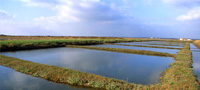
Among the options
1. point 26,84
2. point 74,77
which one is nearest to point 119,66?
point 74,77

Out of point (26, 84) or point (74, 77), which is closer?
point (26, 84)

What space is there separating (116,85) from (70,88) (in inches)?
87.4

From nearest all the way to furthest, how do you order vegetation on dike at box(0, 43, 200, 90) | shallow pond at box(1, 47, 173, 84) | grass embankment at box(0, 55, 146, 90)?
vegetation on dike at box(0, 43, 200, 90) → grass embankment at box(0, 55, 146, 90) → shallow pond at box(1, 47, 173, 84)

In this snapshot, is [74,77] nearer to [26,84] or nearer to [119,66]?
[26,84]

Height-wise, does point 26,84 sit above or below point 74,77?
below

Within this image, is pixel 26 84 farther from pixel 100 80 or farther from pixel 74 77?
pixel 100 80

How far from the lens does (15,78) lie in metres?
7.37

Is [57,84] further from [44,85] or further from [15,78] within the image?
[15,78]

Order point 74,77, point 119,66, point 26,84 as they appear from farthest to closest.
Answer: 1. point 119,66
2. point 74,77
3. point 26,84

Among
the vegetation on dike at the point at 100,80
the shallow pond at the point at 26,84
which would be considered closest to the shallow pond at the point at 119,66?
the vegetation on dike at the point at 100,80

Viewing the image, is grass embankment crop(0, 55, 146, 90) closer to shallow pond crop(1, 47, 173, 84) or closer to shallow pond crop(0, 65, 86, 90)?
shallow pond crop(0, 65, 86, 90)

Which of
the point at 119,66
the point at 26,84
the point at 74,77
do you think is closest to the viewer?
the point at 26,84

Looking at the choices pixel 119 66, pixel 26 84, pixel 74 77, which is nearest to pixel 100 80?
pixel 74 77

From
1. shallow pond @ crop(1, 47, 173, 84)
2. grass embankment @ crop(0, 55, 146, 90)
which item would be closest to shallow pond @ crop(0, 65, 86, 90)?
grass embankment @ crop(0, 55, 146, 90)
